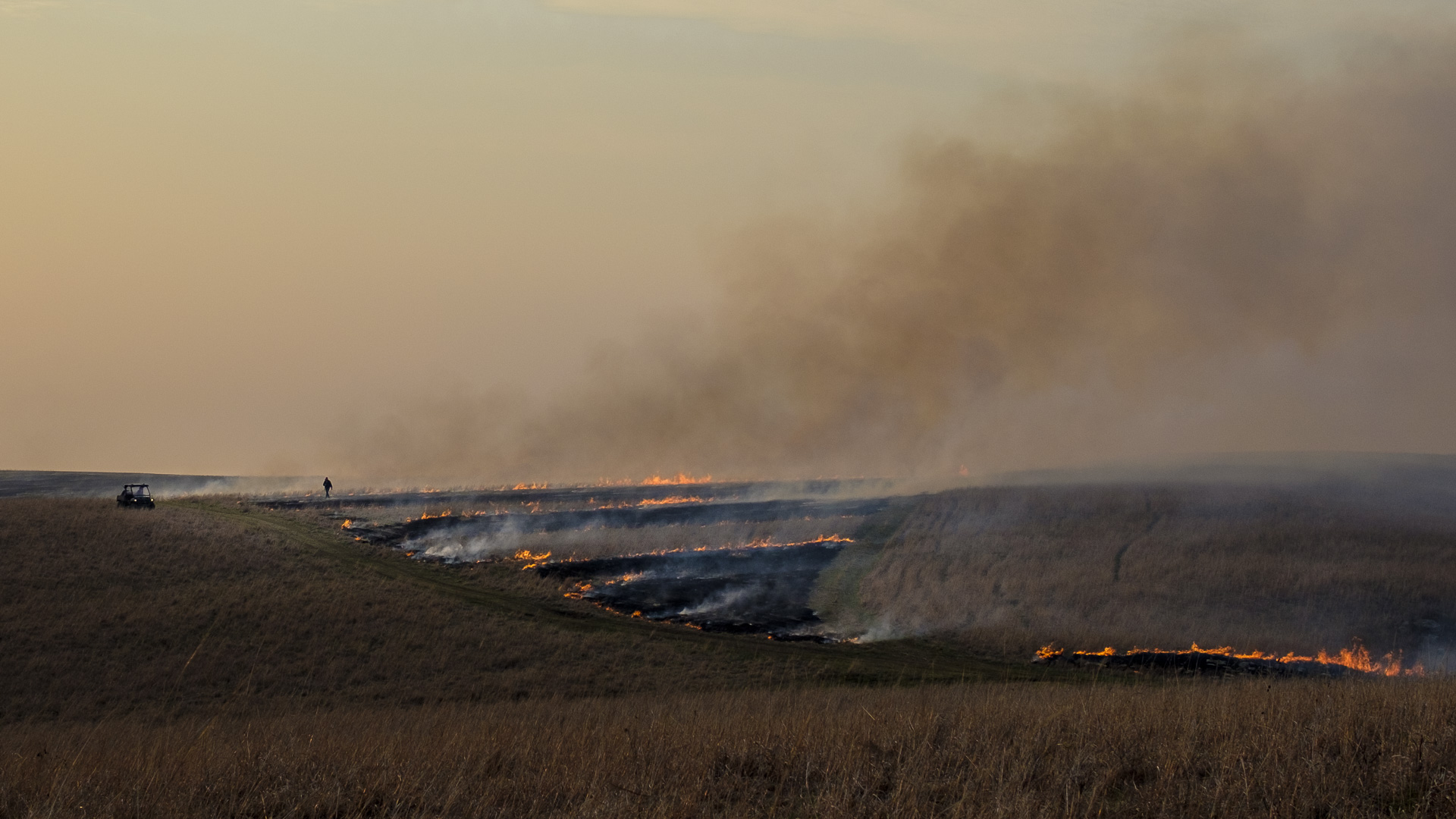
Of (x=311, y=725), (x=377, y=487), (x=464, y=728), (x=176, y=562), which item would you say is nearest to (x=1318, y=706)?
(x=464, y=728)

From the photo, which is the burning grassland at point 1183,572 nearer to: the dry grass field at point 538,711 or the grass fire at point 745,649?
the grass fire at point 745,649

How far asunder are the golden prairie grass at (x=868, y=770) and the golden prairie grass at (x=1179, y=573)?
2849cm

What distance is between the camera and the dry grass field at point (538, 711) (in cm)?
839

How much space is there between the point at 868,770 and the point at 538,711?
13.0 m

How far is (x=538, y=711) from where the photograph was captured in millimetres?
20875

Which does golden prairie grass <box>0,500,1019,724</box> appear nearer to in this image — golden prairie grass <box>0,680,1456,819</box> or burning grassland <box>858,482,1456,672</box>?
burning grassland <box>858,482,1456,672</box>

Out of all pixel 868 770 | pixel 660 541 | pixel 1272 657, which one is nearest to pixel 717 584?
pixel 660 541

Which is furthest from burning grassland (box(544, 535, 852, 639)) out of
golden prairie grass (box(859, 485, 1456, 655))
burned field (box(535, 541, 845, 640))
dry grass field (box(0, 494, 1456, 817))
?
golden prairie grass (box(859, 485, 1456, 655))

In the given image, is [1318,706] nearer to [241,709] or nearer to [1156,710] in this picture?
[1156,710]

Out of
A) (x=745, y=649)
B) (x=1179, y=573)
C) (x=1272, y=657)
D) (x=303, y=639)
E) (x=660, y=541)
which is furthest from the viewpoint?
(x=660, y=541)

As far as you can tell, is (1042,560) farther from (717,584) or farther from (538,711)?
(538,711)

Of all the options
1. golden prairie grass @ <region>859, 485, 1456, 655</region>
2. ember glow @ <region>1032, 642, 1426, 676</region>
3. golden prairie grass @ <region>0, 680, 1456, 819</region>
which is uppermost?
golden prairie grass @ <region>0, 680, 1456, 819</region>

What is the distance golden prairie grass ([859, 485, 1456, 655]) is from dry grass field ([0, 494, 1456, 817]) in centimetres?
105

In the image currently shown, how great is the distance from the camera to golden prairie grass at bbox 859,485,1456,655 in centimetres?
3797
